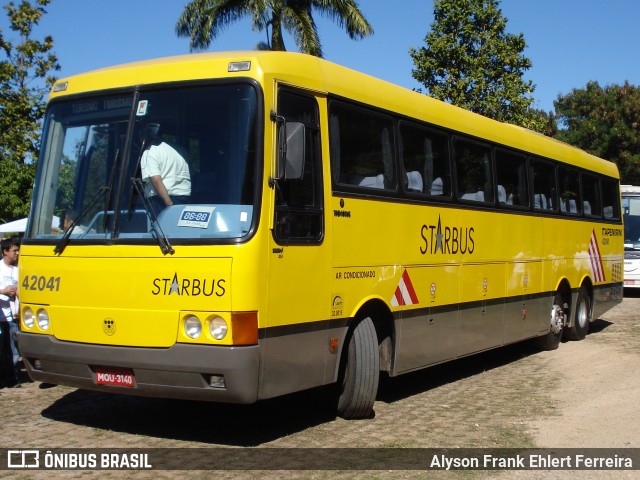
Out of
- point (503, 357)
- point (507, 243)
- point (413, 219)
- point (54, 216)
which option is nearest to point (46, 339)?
point (54, 216)

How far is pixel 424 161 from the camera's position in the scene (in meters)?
9.78

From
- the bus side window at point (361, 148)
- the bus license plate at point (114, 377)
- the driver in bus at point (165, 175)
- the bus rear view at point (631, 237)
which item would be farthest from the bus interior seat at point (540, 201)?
the bus rear view at point (631, 237)

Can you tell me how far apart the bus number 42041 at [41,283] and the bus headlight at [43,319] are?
0.20 metres

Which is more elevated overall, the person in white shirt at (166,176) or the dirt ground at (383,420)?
the person in white shirt at (166,176)

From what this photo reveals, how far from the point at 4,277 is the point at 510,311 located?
21.8ft

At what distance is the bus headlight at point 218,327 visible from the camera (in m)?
6.70

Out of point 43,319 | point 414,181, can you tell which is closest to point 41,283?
point 43,319

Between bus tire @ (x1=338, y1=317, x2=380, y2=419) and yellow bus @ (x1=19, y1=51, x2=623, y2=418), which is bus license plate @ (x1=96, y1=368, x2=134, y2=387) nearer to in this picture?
yellow bus @ (x1=19, y1=51, x2=623, y2=418)

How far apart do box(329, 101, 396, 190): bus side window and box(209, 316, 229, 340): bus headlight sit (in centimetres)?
201

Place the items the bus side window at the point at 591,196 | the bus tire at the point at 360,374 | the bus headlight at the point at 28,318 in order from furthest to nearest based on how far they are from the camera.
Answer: the bus side window at the point at 591,196
the bus tire at the point at 360,374
the bus headlight at the point at 28,318

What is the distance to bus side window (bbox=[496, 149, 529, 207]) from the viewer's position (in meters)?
11.8

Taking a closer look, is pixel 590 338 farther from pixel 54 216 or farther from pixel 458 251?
pixel 54 216

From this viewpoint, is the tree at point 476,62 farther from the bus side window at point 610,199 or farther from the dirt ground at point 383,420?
the dirt ground at point 383,420

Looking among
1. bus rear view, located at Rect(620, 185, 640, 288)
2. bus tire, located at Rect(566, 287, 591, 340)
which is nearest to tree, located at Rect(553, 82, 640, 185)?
bus rear view, located at Rect(620, 185, 640, 288)
